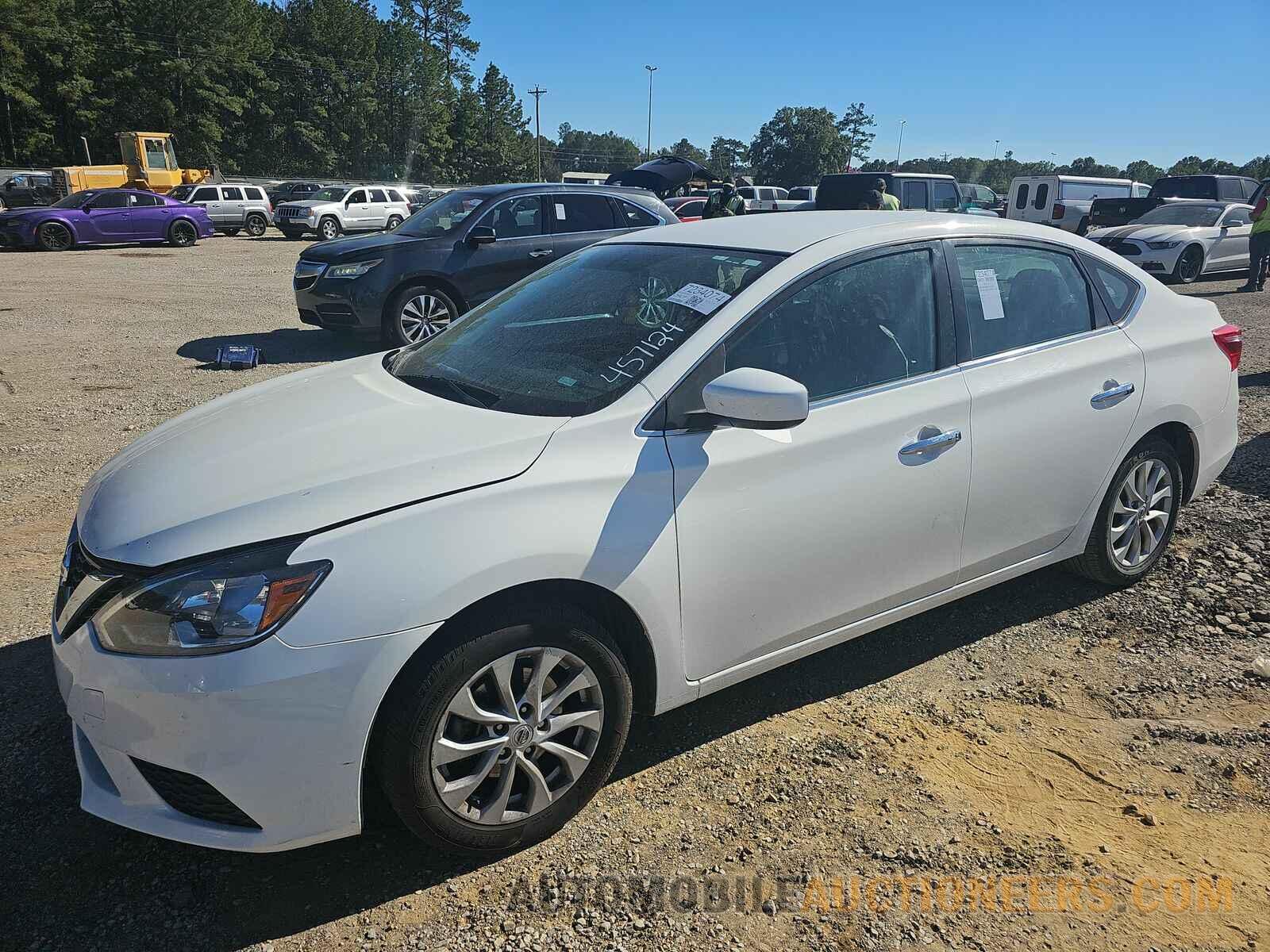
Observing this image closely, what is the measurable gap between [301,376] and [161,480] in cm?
106

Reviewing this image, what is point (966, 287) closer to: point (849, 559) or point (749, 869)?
point (849, 559)

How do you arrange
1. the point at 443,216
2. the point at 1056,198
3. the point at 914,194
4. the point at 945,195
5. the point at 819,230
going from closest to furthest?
the point at 819,230 → the point at 443,216 → the point at 914,194 → the point at 945,195 → the point at 1056,198

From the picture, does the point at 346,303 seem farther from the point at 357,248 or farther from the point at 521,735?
the point at 521,735

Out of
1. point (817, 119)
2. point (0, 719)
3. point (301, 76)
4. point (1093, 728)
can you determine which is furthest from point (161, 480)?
point (817, 119)

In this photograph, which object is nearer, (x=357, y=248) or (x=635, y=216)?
(x=357, y=248)

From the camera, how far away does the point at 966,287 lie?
3.25 meters

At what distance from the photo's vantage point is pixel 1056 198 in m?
21.7

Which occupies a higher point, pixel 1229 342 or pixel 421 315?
pixel 1229 342

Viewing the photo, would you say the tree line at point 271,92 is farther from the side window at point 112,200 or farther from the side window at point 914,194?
the side window at point 112,200

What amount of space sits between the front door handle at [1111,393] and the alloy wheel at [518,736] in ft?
7.71

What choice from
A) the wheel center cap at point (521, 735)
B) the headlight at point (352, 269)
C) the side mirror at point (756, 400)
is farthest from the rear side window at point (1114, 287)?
the headlight at point (352, 269)

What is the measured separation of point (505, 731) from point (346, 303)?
7407mm

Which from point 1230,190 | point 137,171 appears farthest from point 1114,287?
point 137,171

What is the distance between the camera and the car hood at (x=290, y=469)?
215 centimetres
